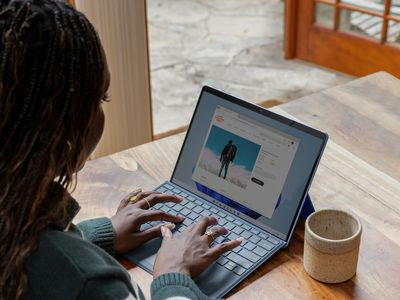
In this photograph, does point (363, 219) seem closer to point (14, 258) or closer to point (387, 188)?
point (387, 188)

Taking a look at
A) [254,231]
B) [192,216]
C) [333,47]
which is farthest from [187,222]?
[333,47]

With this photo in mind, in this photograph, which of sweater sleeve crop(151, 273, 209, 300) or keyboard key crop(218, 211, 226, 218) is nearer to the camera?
sweater sleeve crop(151, 273, 209, 300)

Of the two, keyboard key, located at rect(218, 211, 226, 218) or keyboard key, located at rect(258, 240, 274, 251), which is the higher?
keyboard key, located at rect(218, 211, 226, 218)

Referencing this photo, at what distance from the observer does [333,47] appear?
337cm

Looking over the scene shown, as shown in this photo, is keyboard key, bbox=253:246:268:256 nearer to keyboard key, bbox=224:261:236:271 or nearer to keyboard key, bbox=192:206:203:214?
keyboard key, bbox=224:261:236:271

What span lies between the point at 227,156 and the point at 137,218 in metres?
0.21

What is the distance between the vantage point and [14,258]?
810 millimetres

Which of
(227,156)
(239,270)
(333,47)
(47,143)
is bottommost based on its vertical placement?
(333,47)

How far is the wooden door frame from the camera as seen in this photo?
3.13 metres

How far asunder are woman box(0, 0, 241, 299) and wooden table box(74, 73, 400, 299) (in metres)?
0.24

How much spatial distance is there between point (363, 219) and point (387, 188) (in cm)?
13

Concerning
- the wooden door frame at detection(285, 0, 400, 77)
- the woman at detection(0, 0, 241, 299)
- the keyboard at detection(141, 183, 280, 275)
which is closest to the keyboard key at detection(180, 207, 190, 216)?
the keyboard at detection(141, 183, 280, 275)

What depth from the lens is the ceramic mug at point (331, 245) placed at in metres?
1.01

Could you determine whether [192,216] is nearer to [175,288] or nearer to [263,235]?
[263,235]
